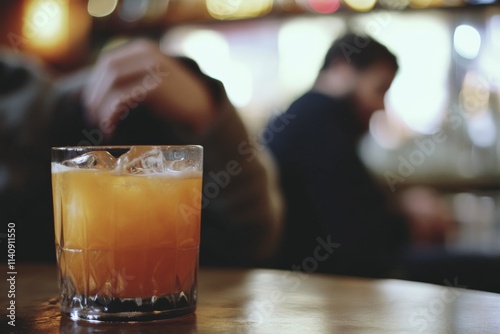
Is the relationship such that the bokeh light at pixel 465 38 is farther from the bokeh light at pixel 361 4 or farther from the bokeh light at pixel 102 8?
the bokeh light at pixel 102 8

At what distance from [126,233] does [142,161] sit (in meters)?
0.10

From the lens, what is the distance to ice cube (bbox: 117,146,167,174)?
3.22ft

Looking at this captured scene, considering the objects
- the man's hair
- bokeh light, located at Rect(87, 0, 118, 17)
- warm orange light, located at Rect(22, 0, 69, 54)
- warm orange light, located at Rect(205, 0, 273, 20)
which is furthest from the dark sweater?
warm orange light, located at Rect(22, 0, 69, 54)

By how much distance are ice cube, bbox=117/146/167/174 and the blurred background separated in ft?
12.6

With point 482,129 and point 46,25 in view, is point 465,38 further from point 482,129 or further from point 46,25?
point 46,25

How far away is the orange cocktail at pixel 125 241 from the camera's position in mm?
975

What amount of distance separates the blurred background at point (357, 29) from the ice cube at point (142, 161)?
3851 mm

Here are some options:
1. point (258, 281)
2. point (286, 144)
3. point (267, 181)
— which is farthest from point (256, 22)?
point (258, 281)

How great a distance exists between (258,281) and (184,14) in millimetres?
3785

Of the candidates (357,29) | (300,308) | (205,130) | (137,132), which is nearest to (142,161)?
(300,308)

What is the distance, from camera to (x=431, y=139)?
4875 millimetres

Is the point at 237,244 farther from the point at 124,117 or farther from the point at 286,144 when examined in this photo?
the point at 286,144

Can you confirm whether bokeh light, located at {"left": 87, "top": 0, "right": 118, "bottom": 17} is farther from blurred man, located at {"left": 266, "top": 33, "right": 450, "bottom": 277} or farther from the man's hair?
blurred man, located at {"left": 266, "top": 33, "right": 450, "bottom": 277}

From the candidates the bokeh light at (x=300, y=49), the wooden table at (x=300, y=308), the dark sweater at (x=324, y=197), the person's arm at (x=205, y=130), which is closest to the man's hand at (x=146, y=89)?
the person's arm at (x=205, y=130)
